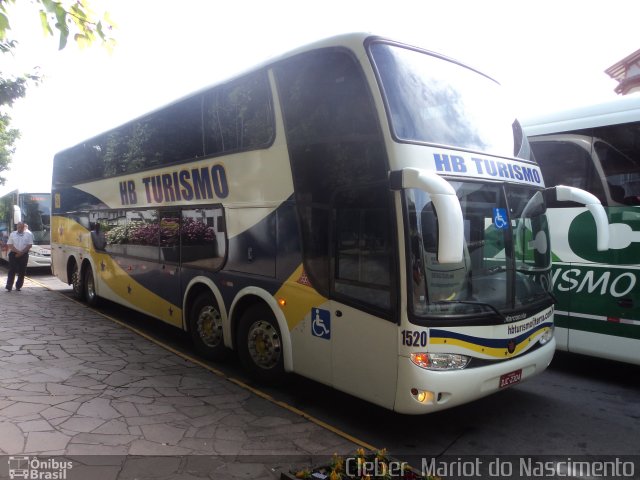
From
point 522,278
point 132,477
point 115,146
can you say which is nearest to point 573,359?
point 522,278

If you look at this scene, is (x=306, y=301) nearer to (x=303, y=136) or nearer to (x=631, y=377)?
(x=303, y=136)

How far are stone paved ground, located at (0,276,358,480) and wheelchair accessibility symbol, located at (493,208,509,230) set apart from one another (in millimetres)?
2302

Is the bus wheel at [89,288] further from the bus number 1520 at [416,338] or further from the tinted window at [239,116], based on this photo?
the bus number 1520 at [416,338]

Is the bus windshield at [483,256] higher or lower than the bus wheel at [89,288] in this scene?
higher

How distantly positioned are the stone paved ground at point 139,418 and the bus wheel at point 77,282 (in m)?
3.83

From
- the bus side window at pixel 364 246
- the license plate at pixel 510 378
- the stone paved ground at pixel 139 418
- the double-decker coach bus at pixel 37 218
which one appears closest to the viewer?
the stone paved ground at pixel 139 418

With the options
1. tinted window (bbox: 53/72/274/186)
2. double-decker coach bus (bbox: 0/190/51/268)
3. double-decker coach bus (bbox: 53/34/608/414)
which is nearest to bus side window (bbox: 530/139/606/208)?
double-decker coach bus (bbox: 53/34/608/414)

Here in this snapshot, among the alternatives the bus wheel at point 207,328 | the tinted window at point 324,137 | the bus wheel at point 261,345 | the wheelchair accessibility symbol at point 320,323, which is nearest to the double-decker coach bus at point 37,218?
the bus wheel at point 207,328

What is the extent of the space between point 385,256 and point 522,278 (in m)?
1.47

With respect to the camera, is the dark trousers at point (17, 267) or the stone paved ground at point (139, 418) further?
the dark trousers at point (17, 267)

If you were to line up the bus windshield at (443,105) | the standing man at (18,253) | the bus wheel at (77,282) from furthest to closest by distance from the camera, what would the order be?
the standing man at (18,253), the bus wheel at (77,282), the bus windshield at (443,105)

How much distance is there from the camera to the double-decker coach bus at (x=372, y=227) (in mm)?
4016

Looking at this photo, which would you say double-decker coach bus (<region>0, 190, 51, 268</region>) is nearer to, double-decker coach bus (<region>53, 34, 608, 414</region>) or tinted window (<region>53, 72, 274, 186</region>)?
tinted window (<region>53, 72, 274, 186</region>)

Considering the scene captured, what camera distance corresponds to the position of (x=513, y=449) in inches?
169
